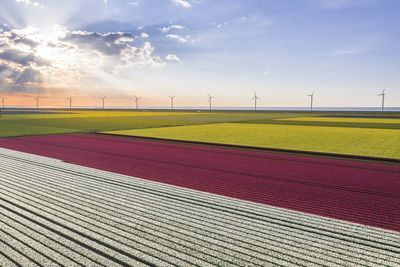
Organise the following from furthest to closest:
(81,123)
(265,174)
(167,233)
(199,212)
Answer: (81,123) < (265,174) < (199,212) < (167,233)

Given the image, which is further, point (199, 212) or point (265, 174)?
point (265, 174)

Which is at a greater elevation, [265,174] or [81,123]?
[81,123]

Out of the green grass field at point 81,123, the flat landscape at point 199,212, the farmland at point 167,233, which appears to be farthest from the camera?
the green grass field at point 81,123

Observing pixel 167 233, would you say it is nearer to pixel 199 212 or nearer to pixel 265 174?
pixel 199 212

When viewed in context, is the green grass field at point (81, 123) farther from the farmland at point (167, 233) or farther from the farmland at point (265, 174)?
the farmland at point (167, 233)

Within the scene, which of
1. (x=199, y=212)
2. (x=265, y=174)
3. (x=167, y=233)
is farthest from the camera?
(x=265, y=174)

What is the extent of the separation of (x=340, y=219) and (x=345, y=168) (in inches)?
329

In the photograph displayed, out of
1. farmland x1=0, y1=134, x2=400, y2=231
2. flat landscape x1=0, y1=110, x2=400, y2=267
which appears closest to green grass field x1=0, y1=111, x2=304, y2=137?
farmland x1=0, y1=134, x2=400, y2=231

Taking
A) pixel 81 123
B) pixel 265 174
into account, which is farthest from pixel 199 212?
pixel 81 123

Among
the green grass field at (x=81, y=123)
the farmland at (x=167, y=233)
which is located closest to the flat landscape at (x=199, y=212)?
the farmland at (x=167, y=233)

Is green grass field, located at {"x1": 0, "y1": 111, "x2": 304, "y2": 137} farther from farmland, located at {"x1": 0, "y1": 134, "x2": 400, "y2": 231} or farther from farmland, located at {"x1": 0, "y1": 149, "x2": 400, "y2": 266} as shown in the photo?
farmland, located at {"x1": 0, "y1": 149, "x2": 400, "y2": 266}

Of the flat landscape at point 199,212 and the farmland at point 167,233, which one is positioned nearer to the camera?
the farmland at point 167,233

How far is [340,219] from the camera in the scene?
9281 mm

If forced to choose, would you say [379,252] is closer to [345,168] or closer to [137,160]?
[345,168]
